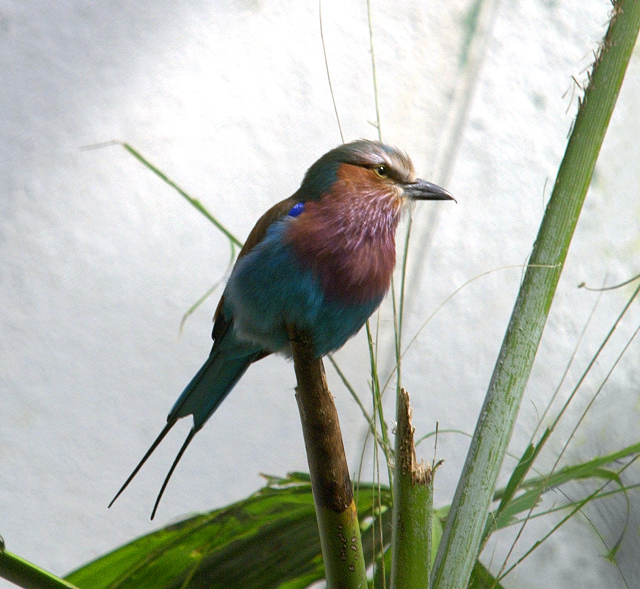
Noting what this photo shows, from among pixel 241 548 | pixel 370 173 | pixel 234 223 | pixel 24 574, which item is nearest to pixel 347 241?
pixel 370 173

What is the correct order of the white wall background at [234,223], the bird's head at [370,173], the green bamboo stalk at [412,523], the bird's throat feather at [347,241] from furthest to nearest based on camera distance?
the white wall background at [234,223] < the bird's head at [370,173] < the bird's throat feather at [347,241] < the green bamboo stalk at [412,523]

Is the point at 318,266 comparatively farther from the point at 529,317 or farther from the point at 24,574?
the point at 24,574

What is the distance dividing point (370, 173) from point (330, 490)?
0.67 meters

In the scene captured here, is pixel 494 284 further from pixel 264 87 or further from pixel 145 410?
pixel 145 410

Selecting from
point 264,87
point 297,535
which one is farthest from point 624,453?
point 264,87

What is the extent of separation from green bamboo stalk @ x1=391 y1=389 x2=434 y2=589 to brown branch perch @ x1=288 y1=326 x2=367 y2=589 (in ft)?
0.19

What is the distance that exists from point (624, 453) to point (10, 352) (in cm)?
131

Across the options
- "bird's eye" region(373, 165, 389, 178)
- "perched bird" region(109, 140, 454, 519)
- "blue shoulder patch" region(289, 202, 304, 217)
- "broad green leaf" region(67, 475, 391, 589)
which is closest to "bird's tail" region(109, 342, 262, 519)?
"perched bird" region(109, 140, 454, 519)

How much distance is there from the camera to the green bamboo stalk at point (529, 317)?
0.70 meters

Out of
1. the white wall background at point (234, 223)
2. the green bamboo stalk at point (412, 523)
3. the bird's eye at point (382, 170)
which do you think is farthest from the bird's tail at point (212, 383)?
the green bamboo stalk at point (412, 523)

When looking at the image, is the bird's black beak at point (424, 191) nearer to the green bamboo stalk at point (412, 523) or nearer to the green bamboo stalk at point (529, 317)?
the green bamboo stalk at point (529, 317)

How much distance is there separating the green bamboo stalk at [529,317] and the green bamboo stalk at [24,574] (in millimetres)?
386

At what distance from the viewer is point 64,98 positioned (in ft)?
5.63

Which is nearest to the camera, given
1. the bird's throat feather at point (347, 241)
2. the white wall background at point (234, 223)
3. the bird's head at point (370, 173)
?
the bird's throat feather at point (347, 241)
